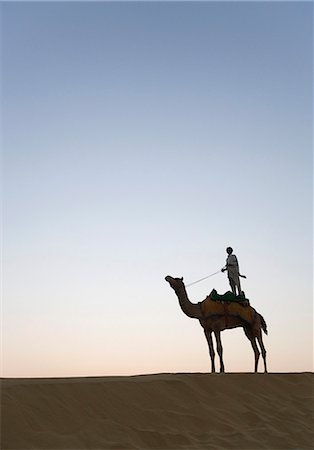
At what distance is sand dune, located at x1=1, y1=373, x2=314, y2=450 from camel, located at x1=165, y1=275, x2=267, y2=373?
2733 mm

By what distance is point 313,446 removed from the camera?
41.3ft

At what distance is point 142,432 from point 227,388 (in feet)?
12.1

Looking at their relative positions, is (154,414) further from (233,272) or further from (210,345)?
(233,272)

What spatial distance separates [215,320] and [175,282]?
1.51 meters

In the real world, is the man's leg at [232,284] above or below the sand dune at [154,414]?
above

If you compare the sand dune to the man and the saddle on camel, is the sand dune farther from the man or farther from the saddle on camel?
the man

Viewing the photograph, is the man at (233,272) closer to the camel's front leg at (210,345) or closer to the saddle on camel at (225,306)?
the saddle on camel at (225,306)

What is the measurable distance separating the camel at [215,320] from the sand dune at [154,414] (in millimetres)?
2733

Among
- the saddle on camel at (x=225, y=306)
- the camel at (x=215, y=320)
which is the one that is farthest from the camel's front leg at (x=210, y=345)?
the saddle on camel at (x=225, y=306)

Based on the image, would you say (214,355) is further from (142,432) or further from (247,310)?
(142,432)

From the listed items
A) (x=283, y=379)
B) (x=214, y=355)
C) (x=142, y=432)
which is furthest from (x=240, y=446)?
(x=214, y=355)

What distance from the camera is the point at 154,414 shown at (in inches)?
487

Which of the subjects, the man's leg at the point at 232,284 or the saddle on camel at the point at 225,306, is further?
the man's leg at the point at 232,284

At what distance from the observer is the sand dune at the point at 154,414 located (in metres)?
10.8
